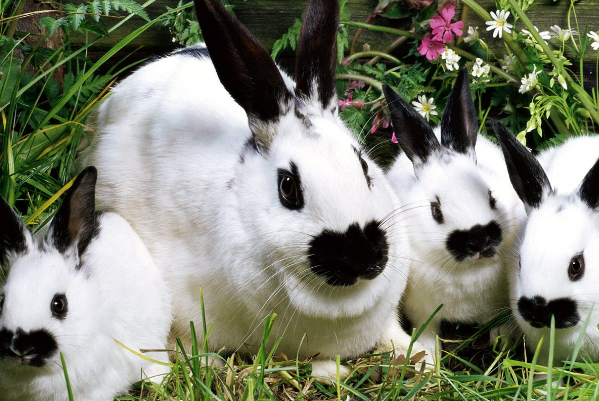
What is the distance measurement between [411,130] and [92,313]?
58.4 inches

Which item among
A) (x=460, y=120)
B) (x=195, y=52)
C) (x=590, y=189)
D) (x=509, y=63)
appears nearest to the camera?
(x=590, y=189)

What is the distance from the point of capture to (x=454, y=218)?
9.58 feet

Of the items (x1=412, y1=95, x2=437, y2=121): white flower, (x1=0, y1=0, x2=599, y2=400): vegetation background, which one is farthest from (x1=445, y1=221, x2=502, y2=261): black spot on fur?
(x1=412, y1=95, x2=437, y2=121): white flower

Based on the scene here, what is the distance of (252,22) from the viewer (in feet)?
13.5

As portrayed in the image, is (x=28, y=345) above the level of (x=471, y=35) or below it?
below

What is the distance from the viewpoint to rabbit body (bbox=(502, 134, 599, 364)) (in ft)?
8.73

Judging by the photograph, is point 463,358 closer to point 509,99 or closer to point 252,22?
point 509,99

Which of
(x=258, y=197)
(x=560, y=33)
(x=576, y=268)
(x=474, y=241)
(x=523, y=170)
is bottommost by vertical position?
(x=576, y=268)

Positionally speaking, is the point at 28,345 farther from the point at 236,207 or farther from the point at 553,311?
the point at 553,311

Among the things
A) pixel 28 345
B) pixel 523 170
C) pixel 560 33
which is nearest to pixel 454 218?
pixel 523 170

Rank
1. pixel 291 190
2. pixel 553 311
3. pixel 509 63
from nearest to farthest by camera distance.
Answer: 1. pixel 291 190
2. pixel 553 311
3. pixel 509 63

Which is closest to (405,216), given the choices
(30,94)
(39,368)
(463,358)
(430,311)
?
(430,311)

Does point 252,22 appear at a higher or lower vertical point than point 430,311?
higher

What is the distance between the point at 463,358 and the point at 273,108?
54.0 inches
